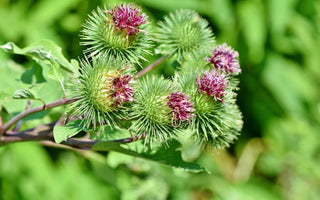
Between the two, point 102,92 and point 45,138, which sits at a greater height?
point 102,92

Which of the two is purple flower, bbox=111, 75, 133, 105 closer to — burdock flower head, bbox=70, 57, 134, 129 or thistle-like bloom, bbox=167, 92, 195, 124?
burdock flower head, bbox=70, 57, 134, 129

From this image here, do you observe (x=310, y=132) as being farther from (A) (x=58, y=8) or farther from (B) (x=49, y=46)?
(B) (x=49, y=46)

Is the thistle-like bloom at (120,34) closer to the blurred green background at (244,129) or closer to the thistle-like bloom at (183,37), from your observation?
the thistle-like bloom at (183,37)

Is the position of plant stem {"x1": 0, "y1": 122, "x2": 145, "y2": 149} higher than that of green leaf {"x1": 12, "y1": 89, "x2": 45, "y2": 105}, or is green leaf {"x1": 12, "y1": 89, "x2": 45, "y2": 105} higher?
green leaf {"x1": 12, "y1": 89, "x2": 45, "y2": 105}

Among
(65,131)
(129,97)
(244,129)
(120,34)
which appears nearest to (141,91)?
(129,97)

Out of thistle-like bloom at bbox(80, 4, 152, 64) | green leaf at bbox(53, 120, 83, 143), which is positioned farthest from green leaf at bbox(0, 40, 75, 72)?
green leaf at bbox(53, 120, 83, 143)

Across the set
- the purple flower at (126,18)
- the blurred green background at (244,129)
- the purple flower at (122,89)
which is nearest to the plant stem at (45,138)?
the purple flower at (122,89)

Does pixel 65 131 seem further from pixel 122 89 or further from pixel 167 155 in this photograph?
pixel 167 155

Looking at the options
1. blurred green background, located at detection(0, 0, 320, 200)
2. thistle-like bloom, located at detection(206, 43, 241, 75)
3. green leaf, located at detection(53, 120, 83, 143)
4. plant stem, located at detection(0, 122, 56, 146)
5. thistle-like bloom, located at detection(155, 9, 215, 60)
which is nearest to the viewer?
green leaf, located at detection(53, 120, 83, 143)
